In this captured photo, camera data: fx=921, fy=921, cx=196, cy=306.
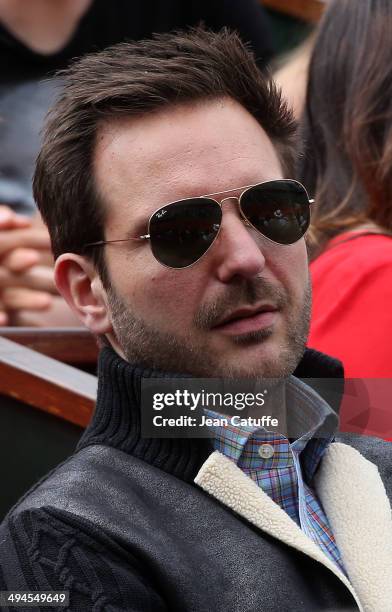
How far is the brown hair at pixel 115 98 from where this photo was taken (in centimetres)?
166

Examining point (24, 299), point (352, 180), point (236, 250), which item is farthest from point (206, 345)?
point (24, 299)

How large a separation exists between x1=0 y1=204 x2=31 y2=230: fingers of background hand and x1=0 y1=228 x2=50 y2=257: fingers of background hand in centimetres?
1

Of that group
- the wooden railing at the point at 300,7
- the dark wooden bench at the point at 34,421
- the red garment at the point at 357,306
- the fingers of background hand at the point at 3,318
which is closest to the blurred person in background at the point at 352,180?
the red garment at the point at 357,306

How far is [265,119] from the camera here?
1.82 meters

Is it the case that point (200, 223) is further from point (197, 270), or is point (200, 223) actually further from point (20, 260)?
point (20, 260)

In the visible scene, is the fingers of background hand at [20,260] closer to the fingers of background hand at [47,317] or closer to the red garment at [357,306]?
the fingers of background hand at [47,317]

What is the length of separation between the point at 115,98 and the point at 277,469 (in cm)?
71

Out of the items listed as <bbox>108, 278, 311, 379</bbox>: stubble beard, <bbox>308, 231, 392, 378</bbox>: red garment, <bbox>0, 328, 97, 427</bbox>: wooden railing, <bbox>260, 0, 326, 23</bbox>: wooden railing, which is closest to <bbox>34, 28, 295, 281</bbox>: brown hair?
<bbox>108, 278, 311, 379</bbox>: stubble beard

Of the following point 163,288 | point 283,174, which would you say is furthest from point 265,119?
point 163,288

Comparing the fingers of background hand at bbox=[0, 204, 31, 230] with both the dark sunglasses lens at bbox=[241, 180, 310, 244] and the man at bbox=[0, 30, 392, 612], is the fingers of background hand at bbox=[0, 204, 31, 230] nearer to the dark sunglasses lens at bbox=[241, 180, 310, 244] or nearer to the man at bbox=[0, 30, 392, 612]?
the man at bbox=[0, 30, 392, 612]

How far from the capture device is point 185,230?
1.52 meters

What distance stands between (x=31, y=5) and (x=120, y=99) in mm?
1746

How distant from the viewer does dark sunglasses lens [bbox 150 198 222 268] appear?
1.52 meters

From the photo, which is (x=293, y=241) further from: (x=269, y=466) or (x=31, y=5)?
(x=31, y=5)
